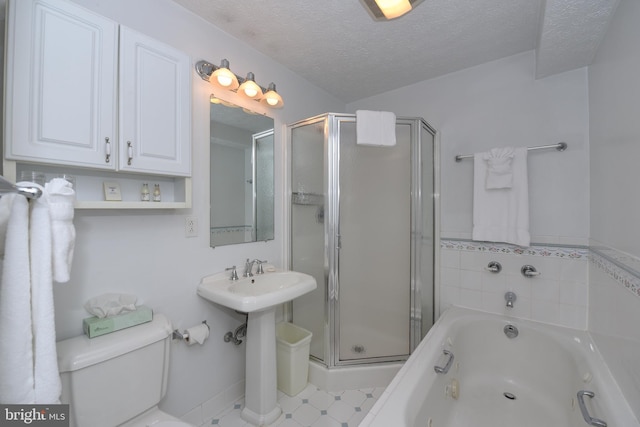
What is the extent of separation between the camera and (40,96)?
0.91 meters

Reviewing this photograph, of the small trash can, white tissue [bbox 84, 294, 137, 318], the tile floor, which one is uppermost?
white tissue [bbox 84, 294, 137, 318]

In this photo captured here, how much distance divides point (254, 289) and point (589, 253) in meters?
2.14

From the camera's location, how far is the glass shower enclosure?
6.28 feet

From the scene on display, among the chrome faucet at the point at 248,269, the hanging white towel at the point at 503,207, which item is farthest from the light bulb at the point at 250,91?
the hanging white towel at the point at 503,207

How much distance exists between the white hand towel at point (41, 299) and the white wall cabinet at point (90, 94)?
33 cm

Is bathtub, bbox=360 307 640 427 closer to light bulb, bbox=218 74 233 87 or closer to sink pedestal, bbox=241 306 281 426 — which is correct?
sink pedestal, bbox=241 306 281 426

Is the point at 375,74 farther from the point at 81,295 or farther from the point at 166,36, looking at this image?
the point at 81,295

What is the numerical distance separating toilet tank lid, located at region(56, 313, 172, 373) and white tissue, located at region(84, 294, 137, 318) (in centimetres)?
9

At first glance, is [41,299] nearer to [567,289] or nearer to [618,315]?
[618,315]

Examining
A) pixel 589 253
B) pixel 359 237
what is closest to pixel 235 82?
pixel 359 237

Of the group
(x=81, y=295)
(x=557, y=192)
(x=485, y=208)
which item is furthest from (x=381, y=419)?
(x=557, y=192)

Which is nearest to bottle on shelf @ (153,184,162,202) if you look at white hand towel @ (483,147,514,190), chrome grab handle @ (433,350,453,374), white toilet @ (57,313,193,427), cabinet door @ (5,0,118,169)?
cabinet door @ (5,0,118,169)

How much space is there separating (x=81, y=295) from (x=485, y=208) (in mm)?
2449

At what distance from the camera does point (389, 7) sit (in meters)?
0.99
